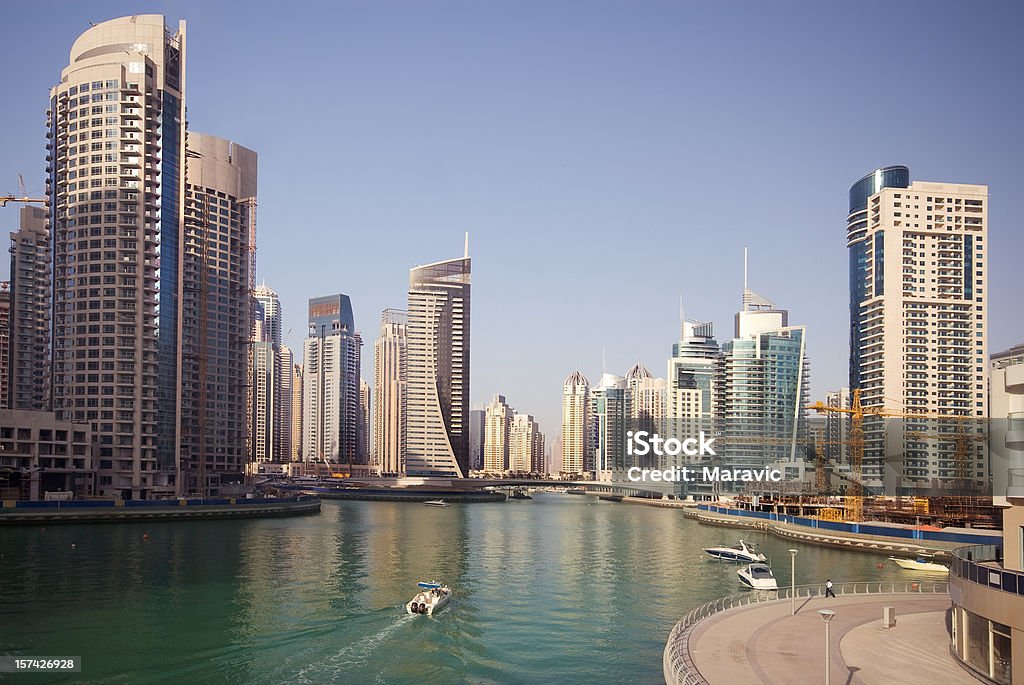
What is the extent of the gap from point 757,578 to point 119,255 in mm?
126581

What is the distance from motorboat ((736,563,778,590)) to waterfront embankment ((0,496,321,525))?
322 ft

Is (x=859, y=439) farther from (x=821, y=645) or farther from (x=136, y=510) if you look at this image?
(x=821, y=645)

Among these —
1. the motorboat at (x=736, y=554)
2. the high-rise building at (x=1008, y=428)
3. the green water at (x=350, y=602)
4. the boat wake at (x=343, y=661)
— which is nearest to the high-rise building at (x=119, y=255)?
the green water at (x=350, y=602)

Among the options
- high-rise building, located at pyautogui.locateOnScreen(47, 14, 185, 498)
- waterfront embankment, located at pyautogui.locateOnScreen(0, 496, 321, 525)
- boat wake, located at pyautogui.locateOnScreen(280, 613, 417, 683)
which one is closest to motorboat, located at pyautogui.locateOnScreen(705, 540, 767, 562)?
boat wake, located at pyautogui.locateOnScreen(280, 613, 417, 683)

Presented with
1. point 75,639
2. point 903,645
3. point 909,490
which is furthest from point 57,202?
point 909,490

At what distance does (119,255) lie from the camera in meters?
154

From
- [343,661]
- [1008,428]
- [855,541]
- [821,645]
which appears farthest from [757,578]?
[855,541]

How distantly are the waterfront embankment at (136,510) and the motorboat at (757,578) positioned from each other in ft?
322

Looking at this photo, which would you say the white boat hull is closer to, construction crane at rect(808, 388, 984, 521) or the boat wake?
the boat wake

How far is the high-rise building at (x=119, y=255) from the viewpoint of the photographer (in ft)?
505

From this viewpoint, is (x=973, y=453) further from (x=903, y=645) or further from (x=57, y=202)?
(x=57, y=202)

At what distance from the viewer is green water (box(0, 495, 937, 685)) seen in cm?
4481

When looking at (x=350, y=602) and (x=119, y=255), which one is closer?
(x=350, y=602)

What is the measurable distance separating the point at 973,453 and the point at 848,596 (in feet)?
510
